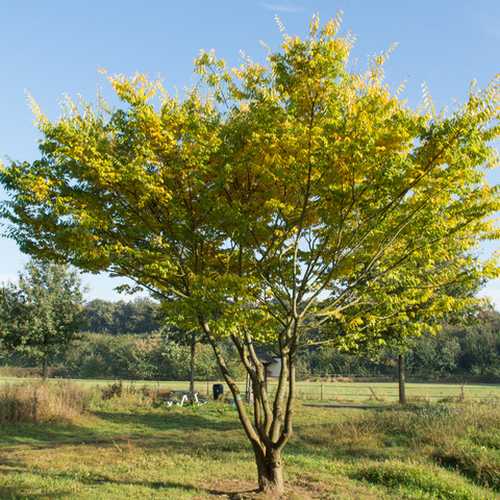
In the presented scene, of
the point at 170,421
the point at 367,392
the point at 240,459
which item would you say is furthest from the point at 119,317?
the point at 240,459

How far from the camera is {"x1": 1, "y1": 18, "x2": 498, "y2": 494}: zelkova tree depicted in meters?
6.54

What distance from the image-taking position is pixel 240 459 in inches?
455

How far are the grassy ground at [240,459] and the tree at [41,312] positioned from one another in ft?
27.5

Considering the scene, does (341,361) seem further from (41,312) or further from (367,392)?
(41,312)

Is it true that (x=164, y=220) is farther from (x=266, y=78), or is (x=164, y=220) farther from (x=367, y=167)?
(x=367, y=167)

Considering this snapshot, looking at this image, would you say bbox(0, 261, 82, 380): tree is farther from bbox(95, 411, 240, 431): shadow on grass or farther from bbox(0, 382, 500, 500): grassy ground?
bbox(0, 382, 500, 500): grassy ground

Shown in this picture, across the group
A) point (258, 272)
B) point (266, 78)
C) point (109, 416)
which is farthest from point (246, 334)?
point (109, 416)

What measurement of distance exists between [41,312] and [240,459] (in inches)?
684

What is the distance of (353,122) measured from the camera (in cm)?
630

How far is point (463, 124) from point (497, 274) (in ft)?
8.80

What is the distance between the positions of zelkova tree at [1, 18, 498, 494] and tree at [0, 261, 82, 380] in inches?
737

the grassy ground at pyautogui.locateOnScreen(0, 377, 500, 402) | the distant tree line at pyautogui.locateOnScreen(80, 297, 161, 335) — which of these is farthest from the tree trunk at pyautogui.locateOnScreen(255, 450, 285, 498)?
the distant tree line at pyautogui.locateOnScreen(80, 297, 161, 335)

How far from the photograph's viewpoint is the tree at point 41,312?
83.7 feet

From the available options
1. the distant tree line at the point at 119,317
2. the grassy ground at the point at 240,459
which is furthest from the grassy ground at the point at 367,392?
the distant tree line at the point at 119,317
